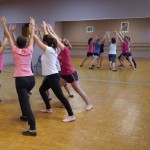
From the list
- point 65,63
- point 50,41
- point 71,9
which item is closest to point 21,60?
point 50,41

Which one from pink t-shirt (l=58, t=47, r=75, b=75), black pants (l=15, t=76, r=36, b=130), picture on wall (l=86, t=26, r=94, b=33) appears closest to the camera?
black pants (l=15, t=76, r=36, b=130)

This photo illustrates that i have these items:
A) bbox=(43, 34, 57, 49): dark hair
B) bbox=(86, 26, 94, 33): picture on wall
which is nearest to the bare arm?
bbox=(43, 34, 57, 49): dark hair

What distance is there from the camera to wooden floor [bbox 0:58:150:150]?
2707mm

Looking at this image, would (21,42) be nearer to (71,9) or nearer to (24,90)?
(24,90)

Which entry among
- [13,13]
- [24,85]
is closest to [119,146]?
[24,85]

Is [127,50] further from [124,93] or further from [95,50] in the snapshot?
[124,93]

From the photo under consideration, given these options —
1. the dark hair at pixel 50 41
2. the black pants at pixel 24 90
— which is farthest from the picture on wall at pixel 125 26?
the black pants at pixel 24 90

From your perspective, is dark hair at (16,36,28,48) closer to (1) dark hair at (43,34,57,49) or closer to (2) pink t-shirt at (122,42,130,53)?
(1) dark hair at (43,34,57,49)

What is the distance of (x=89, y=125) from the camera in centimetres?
333

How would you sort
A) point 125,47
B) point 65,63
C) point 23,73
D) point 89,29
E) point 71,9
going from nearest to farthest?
point 23,73, point 65,63, point 71,9, point 125,47, point 89,29

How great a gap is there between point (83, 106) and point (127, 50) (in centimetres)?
539

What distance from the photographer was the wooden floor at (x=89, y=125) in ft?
8.88

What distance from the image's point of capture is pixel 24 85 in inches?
112

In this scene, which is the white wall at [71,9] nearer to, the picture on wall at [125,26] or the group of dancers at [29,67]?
the group of dancers at [29,67]
